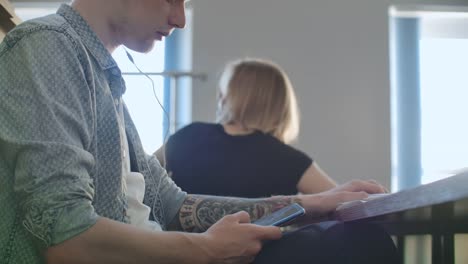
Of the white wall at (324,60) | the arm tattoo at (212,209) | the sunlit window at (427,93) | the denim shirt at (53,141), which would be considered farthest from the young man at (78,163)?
the sunlit window at (427,93)

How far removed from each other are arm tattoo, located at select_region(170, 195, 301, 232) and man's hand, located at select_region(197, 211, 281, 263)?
0.38m

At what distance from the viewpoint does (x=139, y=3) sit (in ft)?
3.13

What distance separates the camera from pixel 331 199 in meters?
1.19

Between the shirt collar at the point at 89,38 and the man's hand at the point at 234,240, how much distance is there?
295 mm

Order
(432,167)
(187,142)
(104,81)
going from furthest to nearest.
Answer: (432,167)
(187,142)
(104,81)

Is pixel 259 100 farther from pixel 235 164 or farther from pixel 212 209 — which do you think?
pixel 212 209

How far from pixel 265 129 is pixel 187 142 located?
25 cm

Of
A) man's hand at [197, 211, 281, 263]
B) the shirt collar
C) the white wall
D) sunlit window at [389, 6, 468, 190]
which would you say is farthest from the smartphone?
sunlit window at [389, 6, 468, 190]

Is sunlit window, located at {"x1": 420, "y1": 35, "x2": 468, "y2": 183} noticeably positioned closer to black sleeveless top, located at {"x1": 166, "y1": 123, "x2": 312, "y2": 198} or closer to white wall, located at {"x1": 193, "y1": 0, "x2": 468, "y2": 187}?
white wall, located at {"x1": 193, "y1": 0, "x2": 468, "y2": 187}

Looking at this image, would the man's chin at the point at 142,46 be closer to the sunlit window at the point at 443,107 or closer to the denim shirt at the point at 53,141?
the denim shirt at the point at 53,141

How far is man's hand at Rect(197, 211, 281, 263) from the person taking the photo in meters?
0.80

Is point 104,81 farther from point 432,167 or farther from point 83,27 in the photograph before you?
point 432,167

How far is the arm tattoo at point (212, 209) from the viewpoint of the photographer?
47.9 inches

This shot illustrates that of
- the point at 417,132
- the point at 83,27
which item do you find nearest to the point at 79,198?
the point at 83,27
